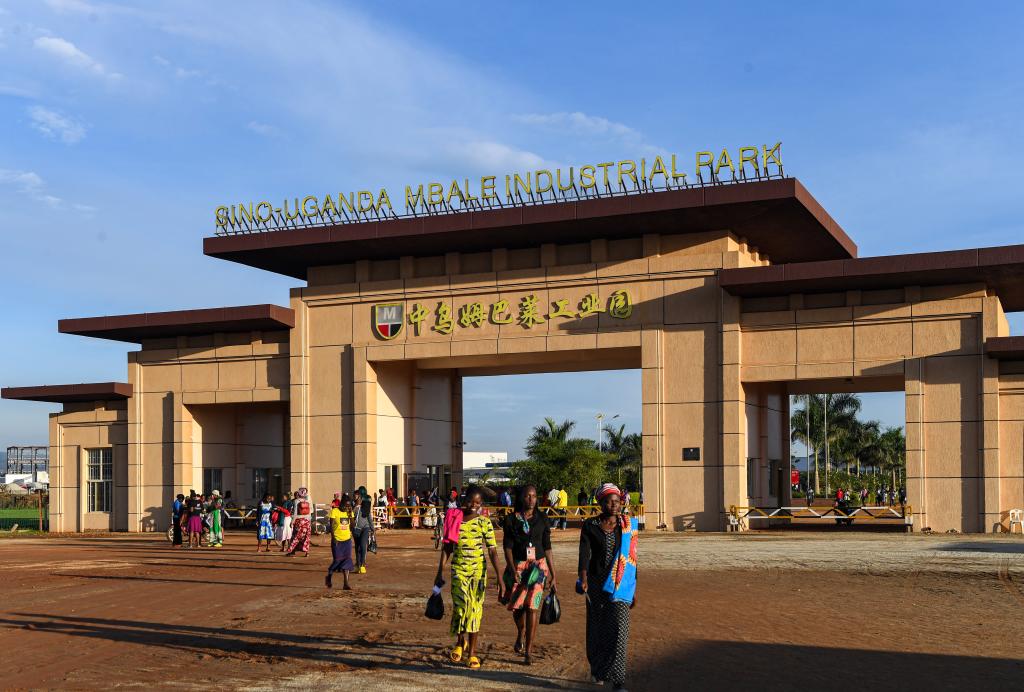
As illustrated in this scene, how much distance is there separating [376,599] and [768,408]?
23.4 m

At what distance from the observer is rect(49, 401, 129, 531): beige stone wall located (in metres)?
44.5

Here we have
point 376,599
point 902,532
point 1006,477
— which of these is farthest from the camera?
point 902,532

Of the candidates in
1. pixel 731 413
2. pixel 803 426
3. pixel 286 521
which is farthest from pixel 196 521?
pixel 803 426

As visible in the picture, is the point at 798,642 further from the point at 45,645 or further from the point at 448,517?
the point at 45,645

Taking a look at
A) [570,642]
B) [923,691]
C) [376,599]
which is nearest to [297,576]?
[376,599]

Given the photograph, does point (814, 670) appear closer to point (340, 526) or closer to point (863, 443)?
point (340, 526)

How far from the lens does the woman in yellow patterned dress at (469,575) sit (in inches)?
471

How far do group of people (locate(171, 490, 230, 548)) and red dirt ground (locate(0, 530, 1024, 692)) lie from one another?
8.38m

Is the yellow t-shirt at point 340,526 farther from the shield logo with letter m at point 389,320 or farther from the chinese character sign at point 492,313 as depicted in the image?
the shield logo with letter m at point 389,320

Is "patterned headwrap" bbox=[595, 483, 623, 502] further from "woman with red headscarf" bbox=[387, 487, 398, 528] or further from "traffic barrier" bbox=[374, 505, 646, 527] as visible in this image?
"woman with red headscarf" bbox=[387, 487, 398, 528]

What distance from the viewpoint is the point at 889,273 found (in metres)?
30.8

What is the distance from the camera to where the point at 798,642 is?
43.2 feet

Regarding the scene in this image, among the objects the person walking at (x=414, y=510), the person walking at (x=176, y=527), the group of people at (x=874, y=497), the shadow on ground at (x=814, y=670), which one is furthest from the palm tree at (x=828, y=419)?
the shadow on ground at (x=814, y=670)

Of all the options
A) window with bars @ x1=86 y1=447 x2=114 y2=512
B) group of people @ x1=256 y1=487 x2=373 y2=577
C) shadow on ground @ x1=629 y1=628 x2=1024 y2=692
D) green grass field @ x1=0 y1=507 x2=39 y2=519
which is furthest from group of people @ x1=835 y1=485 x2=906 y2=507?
green grass field @ x1=0 y1=507 x2=39 y2=519
